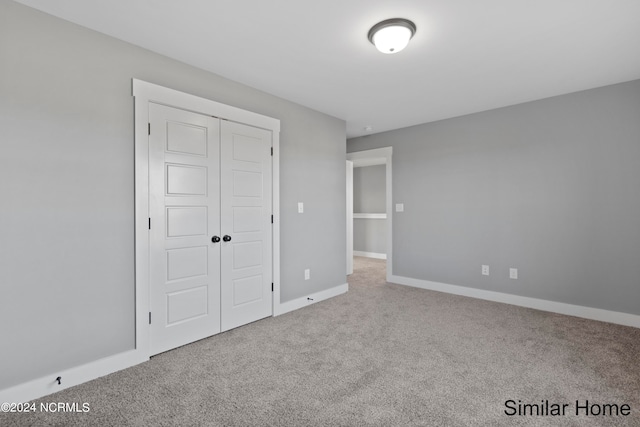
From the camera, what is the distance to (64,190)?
6.62 feet

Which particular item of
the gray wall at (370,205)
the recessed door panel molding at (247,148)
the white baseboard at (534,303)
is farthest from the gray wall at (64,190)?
the gray wall at (370,205)

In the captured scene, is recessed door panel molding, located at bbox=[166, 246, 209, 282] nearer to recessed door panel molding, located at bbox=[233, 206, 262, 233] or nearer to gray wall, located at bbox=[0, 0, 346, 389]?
gray wall, located at bbox=[0, 0, 346, 389]

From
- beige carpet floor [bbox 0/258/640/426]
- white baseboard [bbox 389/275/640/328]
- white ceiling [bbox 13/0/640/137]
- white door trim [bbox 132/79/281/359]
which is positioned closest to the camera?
beige carpet floor [bbox 0/258/640/426]

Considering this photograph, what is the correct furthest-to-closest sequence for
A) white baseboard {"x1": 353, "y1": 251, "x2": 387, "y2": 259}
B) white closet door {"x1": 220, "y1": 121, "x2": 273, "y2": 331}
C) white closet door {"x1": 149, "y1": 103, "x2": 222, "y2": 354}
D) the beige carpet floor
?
white baseboard {"x1": 353, "y1": 251, "x2": 387, "y2": 259}
white closet door {"x1": 220, "y1": 121, "x2": 273, "y2": 331}
white closet door {"x1": 149, "y1": 103, "x2": 222, "y2": 354}
the beige carpet floor

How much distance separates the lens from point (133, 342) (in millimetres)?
2330

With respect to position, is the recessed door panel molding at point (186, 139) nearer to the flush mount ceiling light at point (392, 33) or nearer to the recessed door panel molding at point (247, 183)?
the recessed door panel molding at point (247, 183)

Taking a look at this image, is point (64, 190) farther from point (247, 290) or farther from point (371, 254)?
point (371, 254)

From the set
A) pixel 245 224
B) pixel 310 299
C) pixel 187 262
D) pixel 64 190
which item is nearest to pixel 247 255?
pixel 245 224

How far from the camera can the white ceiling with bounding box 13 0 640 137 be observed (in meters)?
1.94

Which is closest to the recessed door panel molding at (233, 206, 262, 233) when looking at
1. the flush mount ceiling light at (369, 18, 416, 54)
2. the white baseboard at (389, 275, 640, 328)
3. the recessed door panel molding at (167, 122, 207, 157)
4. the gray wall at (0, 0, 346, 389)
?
the recessed door panel molding at (167, 122, 207, 157)

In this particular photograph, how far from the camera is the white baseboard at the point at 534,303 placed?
3.12 metres

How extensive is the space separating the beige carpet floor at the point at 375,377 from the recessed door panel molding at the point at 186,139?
1745 millimetres

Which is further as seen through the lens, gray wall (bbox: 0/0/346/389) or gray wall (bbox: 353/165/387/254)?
gray wall (bbox: 353/165/387/254)

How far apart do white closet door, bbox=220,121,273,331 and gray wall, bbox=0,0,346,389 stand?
79cm
